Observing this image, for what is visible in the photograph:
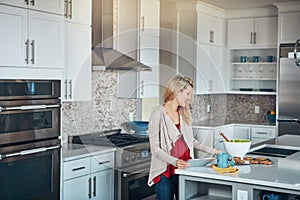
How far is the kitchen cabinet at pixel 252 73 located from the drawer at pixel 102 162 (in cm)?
301

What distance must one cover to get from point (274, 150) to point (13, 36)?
2.36 meters

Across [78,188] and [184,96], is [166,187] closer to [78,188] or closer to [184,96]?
[184,96]

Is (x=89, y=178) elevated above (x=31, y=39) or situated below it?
below

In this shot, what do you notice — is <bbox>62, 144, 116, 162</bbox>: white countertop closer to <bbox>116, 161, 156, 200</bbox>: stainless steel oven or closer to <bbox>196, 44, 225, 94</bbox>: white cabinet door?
<bbox>116, 161, 156, 200</bbox>: stainless steel oven

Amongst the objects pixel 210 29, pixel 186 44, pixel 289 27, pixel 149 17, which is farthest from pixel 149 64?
pixel 289 27

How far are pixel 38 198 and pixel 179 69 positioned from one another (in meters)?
3.11

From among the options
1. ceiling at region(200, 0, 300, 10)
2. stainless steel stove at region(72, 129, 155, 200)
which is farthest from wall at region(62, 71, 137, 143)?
ceiling at region(200, 0, 300, 10)

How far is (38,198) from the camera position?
3.52m

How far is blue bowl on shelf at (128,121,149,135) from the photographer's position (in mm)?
5055

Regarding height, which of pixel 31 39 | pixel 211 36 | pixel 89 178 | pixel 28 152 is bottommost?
pixel 89 178

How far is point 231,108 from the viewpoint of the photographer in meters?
6.95

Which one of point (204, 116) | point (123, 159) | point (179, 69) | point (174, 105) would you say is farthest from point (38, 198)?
point (204, 116)

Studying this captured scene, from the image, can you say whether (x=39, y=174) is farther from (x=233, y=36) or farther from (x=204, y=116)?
(x=233, y=36)

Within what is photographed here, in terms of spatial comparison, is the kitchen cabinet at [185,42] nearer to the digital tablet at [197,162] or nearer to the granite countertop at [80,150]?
the granite countertop at [80,150]
